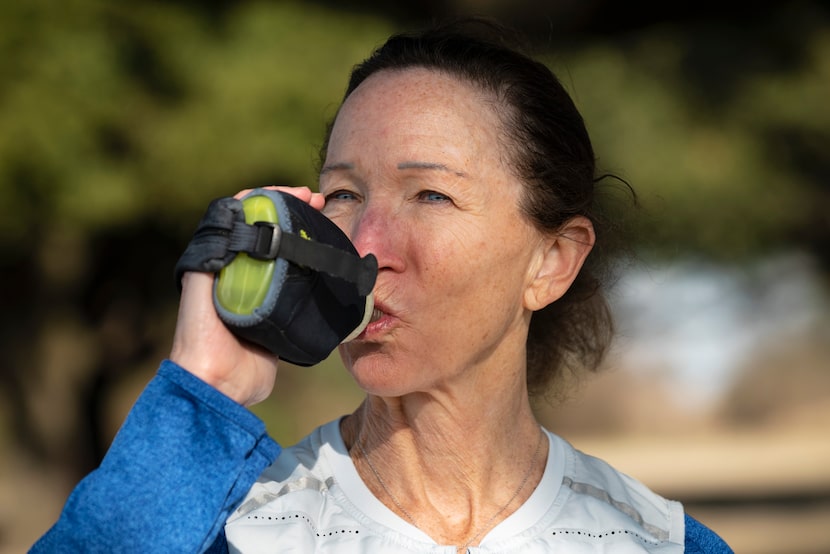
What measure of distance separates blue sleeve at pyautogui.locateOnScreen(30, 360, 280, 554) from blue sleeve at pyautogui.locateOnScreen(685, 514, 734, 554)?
39.7 inches

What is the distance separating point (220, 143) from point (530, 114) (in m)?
3.67

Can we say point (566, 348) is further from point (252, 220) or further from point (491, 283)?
point (252, 220)

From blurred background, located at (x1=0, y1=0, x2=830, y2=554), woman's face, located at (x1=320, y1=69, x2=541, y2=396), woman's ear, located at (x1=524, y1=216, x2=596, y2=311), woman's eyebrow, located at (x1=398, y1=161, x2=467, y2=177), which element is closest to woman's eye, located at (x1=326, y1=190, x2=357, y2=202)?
woman's face, located at (x1=320, y1=69, x2=541, y2=396)

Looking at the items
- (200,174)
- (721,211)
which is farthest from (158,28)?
(721,211)

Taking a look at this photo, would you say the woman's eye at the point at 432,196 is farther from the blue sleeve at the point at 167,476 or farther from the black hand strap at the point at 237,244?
the blue sleeve at the point at 167,476

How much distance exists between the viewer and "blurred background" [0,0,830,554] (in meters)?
5.29

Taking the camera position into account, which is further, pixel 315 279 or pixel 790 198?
pixel 790 198

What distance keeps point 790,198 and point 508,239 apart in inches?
215

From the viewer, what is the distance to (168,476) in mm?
1311

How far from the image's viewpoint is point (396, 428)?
1944mm

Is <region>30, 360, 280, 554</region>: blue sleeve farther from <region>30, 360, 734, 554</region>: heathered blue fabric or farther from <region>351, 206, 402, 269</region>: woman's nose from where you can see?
<region>351, 206, 402, 269</region>: woman's nose

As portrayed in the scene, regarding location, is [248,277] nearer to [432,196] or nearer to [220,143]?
[432,196]

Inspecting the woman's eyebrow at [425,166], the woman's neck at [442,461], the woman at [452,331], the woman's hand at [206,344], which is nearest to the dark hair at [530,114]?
the woman at [452,331]

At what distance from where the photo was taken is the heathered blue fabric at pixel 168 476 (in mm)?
1279
